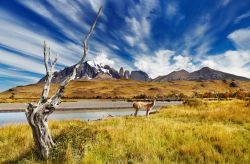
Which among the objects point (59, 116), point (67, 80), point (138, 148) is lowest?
point (59, 116)

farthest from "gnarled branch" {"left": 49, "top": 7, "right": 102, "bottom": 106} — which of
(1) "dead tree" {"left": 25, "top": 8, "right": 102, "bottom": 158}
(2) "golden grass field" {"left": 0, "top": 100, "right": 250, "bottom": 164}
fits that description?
(2) "golden grass field" {"left": 0, "top": 100, "right": 250, "bottom": 164}

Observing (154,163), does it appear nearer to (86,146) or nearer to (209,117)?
(86,146)

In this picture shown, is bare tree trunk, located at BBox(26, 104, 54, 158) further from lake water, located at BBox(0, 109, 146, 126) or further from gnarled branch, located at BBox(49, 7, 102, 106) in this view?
lake water, located at BBox(0, 109, 146, 126)

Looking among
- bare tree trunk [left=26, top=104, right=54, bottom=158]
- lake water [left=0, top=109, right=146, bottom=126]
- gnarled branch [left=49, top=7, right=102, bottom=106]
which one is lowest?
lake water [left=0, top=109, right=146, bottom=126]

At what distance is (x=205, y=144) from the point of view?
957 cm

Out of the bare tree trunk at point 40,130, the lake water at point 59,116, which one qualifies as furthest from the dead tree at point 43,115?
the lake water at point 59,116

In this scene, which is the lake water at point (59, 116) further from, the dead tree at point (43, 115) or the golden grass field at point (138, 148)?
the dead tree at point (43, 115)

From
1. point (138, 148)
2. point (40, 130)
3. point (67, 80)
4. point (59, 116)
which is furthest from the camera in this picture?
point (59, 116)

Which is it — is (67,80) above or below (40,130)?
above

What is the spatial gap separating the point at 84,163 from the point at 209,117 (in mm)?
13689

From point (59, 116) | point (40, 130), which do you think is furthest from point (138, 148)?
point (59, 116)

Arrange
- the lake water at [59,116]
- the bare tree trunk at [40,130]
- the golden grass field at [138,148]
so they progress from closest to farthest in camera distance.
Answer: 1. the bare tree trunk at [40,130]
2. the golden grass field at [138,148]
3. the lake water at [59,116]

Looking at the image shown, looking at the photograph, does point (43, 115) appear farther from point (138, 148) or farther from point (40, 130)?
point (138, 148)

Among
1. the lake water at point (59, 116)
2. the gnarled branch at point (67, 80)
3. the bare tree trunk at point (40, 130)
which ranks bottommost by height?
the lake water at point (59, 116)
